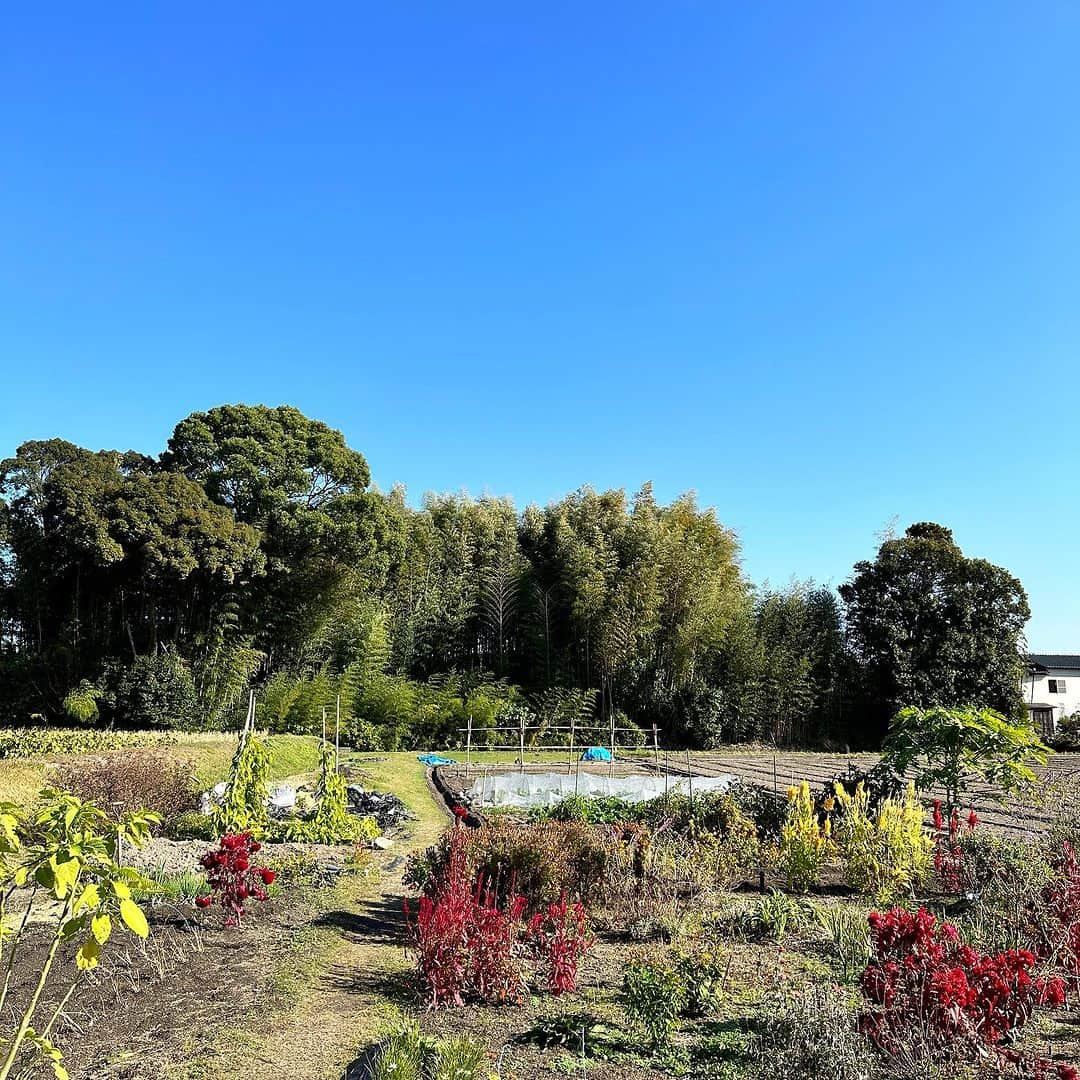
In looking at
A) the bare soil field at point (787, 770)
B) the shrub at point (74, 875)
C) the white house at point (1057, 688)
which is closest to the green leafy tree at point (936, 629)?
the bare soil field at point (787, 770)

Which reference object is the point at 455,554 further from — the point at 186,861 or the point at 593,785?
the point at 186,861

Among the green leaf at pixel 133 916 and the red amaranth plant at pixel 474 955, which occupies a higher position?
the green leaf at pixel 133 916

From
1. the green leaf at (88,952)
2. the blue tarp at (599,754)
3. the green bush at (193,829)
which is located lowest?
the blue tarp at (599,754)

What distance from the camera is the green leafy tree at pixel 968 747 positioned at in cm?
553

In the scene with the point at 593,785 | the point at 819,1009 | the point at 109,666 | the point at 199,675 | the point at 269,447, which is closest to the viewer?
the point at 819,1009

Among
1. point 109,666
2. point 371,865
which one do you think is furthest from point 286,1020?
point 109,666

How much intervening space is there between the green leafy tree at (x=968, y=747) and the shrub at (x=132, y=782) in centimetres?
641

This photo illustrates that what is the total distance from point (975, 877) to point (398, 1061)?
4389 millimetres

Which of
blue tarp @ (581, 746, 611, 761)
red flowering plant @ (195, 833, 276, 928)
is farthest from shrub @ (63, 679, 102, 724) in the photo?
red flowering plant @ (195, 833, 276, 928)

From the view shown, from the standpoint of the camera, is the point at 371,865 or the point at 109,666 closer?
the point at 371,865

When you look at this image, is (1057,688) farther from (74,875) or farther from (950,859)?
(74,875)

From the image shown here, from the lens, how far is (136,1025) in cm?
344

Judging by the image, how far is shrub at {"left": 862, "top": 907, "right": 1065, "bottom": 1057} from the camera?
270 centimetres

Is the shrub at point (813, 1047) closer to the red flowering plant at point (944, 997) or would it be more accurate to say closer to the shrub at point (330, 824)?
the red flowering plant at point (944, 997)
